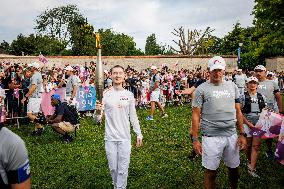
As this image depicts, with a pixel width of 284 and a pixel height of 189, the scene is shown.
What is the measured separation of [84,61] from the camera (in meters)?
34.7

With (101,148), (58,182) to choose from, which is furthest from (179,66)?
(58,182)

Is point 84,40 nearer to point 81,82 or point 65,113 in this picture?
point 81,82

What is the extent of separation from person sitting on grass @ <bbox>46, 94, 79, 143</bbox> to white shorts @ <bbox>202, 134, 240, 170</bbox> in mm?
6235

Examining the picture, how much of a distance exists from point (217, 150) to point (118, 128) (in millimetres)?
1453

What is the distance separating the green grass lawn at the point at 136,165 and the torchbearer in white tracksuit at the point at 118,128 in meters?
1.46

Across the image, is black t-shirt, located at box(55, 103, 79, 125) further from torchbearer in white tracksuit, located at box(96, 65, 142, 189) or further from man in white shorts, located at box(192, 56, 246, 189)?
man in white shorts, located at box(192, 56, 246, 189)

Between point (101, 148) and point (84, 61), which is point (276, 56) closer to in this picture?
point (84, 61)

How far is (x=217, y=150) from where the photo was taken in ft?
17.4

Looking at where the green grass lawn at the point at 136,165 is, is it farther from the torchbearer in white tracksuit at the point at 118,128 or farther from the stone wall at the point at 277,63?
the stone wall at the point at 277,63

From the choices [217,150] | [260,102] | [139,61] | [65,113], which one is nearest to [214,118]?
[217,150]

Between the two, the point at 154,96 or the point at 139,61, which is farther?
the point at 139,61

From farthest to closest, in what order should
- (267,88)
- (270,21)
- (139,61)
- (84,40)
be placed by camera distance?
(84,40) < (139,61) < (270,21) < (267,88)

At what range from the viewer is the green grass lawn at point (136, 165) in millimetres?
7082

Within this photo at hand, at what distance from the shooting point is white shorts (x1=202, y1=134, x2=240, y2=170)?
5297 mm
